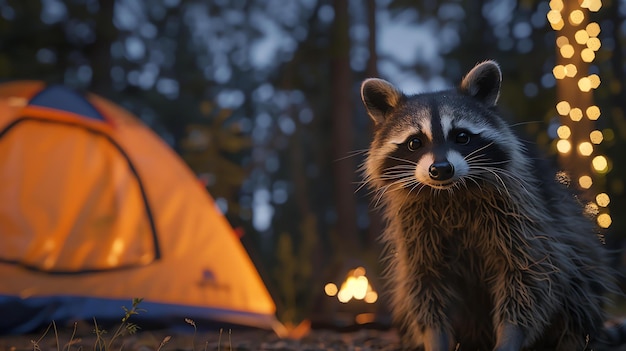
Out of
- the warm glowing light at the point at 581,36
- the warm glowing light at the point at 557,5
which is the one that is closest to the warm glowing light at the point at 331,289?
the warm glowing light at the point at 581,36

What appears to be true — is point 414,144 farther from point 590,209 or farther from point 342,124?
point 342,124

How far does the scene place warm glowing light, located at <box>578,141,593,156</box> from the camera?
5.27 meters

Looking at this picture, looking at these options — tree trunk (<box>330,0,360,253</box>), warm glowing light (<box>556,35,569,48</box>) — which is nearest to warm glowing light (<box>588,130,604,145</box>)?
warm glowing light (<box>556,35,569,48</box>)

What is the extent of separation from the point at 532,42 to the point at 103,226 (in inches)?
375

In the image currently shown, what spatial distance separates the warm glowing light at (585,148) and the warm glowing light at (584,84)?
45 centimetres

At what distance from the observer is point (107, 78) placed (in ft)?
35.0

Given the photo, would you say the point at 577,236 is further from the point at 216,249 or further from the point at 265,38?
the point at 265,38

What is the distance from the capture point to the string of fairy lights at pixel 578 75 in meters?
5.30

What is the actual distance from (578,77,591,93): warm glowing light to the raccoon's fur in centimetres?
238

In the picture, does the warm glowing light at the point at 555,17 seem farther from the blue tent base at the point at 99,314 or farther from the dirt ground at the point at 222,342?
the blue tent base at the point at 99,314

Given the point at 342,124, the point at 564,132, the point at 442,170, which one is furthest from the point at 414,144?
the point at 342,124

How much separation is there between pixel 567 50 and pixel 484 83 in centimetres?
264

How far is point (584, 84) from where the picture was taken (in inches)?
209

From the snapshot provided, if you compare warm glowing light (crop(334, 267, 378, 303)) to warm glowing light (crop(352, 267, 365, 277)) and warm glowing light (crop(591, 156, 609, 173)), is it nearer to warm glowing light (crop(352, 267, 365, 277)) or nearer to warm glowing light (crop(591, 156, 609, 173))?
warm glowing light (crop(352, 267, 365, 277))
